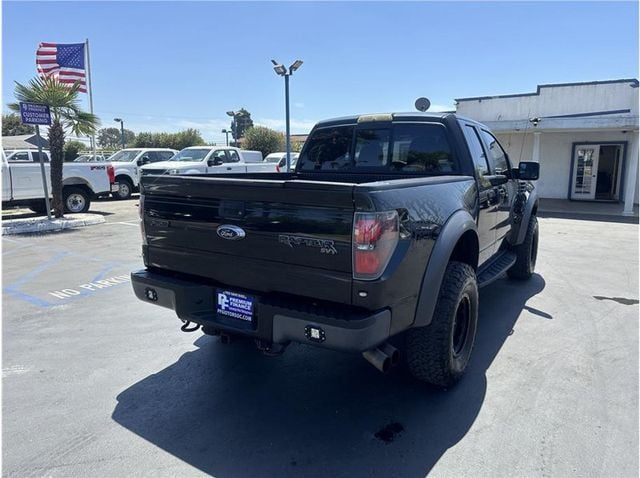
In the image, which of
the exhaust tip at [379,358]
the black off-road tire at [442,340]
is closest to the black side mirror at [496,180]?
the black off-road tire at [442,340]

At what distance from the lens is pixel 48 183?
12.3 metres

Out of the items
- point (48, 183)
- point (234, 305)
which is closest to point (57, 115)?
point (48, 183)

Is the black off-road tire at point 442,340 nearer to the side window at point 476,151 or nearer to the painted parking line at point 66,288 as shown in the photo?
the side window at point 476,151

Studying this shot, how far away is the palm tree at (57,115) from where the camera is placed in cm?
1113

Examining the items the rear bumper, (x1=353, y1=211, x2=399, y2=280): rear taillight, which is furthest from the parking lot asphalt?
(x1=353, y1=211, x2=399, y2=280): rear taillight

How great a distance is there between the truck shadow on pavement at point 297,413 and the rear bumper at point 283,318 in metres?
0.61

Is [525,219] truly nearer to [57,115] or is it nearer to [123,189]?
[57,115]

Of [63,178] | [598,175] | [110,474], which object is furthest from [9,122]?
[110,474]

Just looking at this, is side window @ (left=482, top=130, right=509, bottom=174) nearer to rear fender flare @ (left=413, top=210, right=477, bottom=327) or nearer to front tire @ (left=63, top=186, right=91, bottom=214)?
rear fender flare @ (left=413, top=210, right=477, bottom=327)

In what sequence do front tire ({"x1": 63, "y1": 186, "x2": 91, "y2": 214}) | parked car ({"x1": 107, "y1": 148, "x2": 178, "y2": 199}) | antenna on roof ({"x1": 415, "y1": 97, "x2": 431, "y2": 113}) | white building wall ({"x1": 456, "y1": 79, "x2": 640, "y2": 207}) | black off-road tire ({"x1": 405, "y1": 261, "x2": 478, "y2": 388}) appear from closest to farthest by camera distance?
black off-road tire ({"x1": 405, "y1": 261, "x2": 478, "y2": 388}) → antenna on roof ({"x1": 415, "y1": 97, "x2": 431, "y2": 113}) → front tire ({"x1": 63, "y1": 186, "x2": 91, "y2": 214}) → white building wall ({"x1": 456, "y1": 79, "x2": 640, "y2": 207}) → parked car ({"x1": 107, "y1": 148, "x2": 178, "y2": 199})

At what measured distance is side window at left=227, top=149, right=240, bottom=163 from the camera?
58.3 ft

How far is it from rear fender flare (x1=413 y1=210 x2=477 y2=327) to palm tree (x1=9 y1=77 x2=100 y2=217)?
11611 millimetres

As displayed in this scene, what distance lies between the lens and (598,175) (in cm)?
1761

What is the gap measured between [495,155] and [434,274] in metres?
2.62
